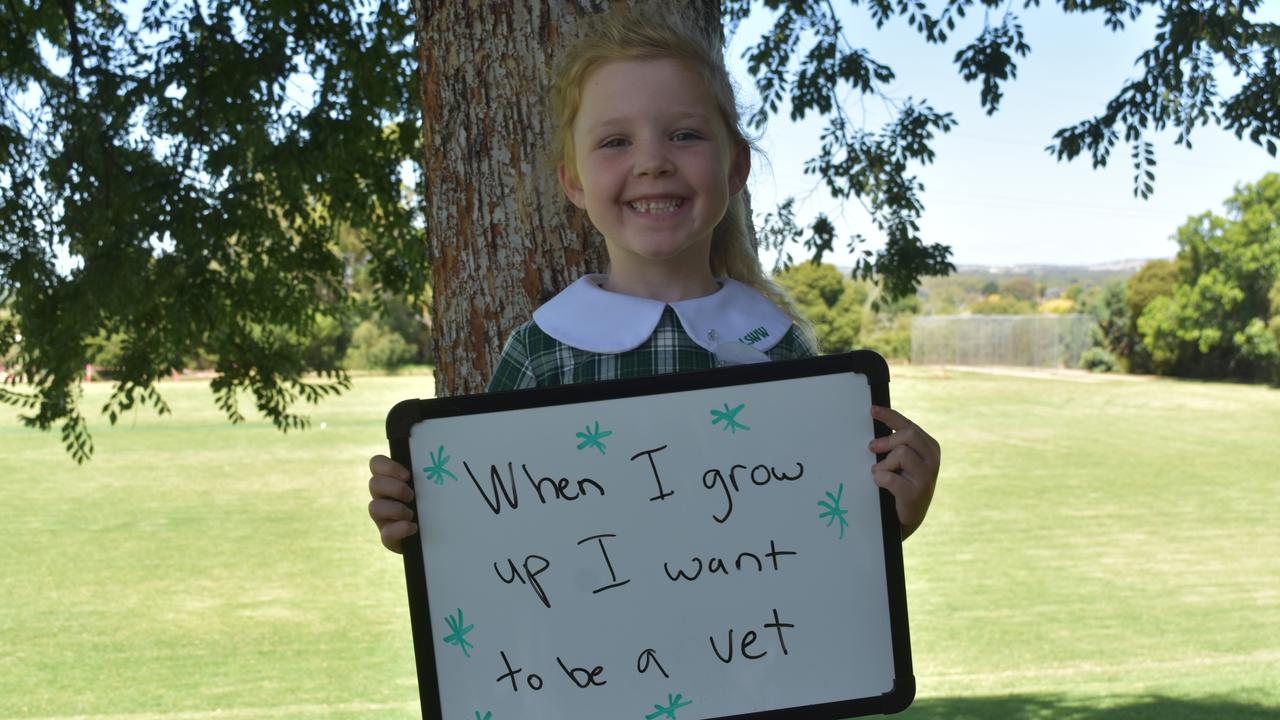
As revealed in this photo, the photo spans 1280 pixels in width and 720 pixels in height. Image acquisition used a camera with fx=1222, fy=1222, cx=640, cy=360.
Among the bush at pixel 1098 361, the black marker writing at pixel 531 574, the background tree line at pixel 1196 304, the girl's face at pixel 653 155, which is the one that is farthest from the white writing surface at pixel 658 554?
the bush at pixel 1098 361

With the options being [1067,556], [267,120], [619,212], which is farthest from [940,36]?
[1067,556]

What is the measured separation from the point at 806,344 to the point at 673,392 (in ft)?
1.25

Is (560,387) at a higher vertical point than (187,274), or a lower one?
lower

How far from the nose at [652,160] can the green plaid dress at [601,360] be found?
0.76ft

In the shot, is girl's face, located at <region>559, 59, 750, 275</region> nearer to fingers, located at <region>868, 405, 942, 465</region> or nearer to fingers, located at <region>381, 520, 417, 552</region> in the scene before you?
fingers, located at <region>868, 405, 942, 465</region>

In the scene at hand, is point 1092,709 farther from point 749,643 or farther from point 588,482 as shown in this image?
point 588,482

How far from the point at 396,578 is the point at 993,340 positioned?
166 feet

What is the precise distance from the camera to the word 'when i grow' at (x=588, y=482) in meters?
1.87

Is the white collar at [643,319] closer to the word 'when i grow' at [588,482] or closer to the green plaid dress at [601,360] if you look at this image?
the green plaid dress at [601,360]

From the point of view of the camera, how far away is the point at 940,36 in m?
8.52

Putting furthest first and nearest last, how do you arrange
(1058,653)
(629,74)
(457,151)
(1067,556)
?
(1067,556) < (1058,653) < (457,151) < (629,74)

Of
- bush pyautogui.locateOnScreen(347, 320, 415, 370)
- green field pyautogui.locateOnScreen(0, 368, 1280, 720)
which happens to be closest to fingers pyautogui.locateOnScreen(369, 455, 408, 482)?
green field pyautogui.locateOnScreen(0, 368, 1280, 720)

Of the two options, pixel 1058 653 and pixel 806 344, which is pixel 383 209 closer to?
pixel 806 344

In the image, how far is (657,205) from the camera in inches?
78.7
